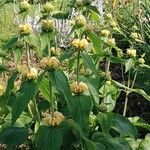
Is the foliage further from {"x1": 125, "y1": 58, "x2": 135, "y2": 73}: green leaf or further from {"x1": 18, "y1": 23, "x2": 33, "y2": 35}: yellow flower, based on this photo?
{"x1": 125, "y1": 58, "x2": 135, "y2": 73}: green leaf

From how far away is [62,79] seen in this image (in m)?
1.95

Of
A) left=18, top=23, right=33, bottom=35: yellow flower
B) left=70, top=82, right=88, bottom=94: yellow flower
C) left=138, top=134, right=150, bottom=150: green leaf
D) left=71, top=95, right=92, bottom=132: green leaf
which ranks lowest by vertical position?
left=138, top=134, right=150, bottom=150: green leaf

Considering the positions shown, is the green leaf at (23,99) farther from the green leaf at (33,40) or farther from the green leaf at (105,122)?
the green leaf at (105,122)

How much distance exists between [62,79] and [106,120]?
1.52 feet

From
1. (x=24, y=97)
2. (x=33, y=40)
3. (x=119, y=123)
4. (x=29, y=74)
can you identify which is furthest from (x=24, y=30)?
(x=119, y=123)

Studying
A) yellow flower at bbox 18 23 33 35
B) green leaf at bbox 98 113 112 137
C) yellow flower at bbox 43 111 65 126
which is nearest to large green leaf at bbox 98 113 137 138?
green leaf at bbox 98 113 112 137

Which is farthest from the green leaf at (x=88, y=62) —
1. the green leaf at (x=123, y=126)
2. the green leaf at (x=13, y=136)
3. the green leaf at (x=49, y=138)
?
the green leaf at (x=13, y=136)

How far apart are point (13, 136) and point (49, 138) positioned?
34cm

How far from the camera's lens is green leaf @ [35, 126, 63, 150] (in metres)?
2.09

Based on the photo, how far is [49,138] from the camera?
82.8 inches

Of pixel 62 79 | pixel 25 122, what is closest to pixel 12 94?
pixel 25 122

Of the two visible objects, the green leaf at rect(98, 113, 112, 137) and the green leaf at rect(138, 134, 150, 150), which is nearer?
the green leaf at rect(98, 113, 112, 137)

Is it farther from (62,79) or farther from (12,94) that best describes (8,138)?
(62,79)

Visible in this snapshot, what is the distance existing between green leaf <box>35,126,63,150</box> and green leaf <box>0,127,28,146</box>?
227 millimetres
